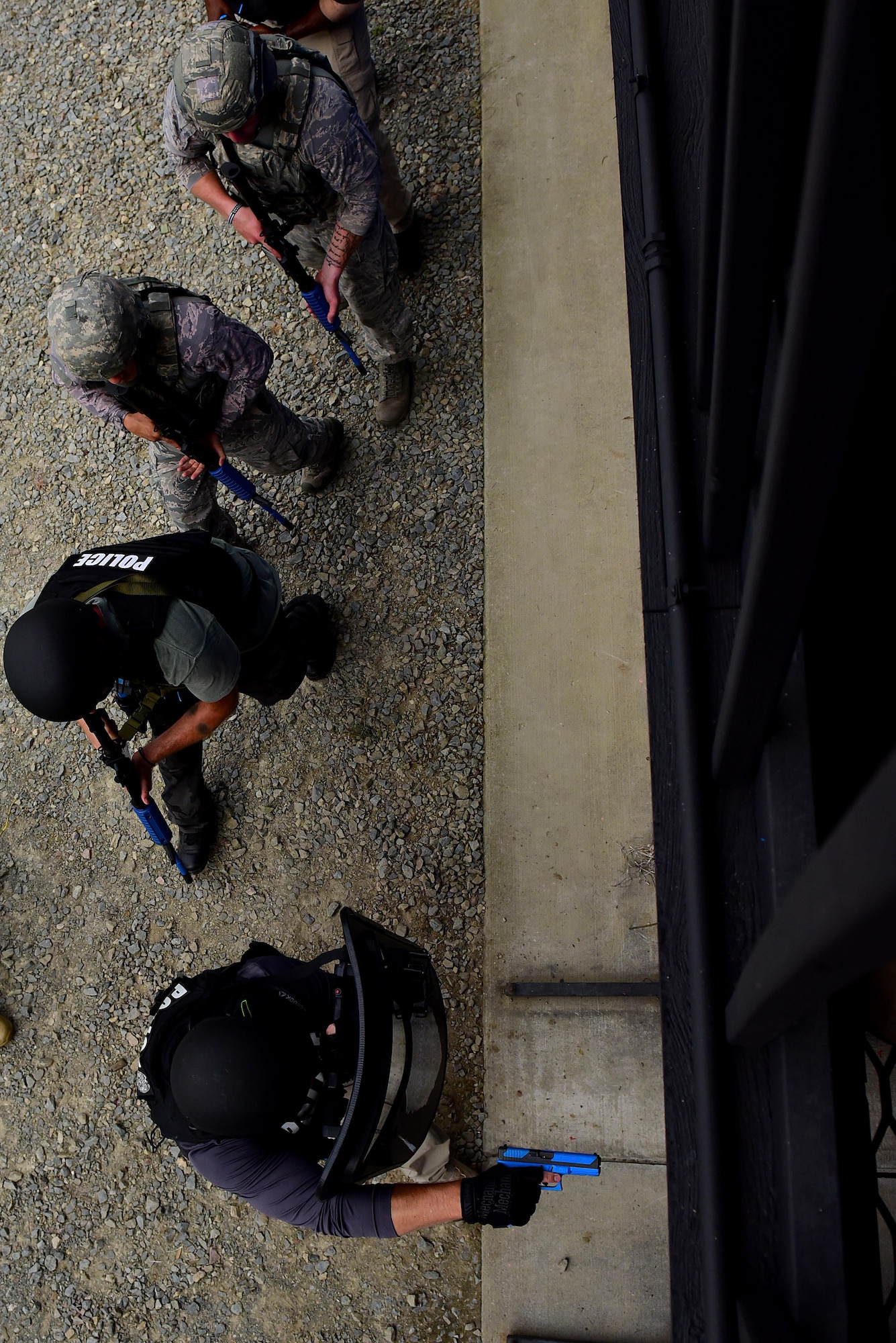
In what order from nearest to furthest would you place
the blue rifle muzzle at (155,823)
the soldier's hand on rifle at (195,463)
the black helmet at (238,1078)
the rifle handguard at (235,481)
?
the black helmet at (238,1078)
the soldier's hand on rifle at (195,463)
the blue rifle muzzle at (155,823)
the rifle handguard at (235,481)

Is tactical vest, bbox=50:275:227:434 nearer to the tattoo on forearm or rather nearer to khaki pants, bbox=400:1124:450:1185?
the tattoo on forearm

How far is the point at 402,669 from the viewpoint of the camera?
155 inches

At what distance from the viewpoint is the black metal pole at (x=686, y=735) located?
1.52 meters

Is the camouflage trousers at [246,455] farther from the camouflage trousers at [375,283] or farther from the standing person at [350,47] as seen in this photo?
the standing person at [350,47]

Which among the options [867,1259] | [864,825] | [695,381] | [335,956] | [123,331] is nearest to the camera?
[864,825]

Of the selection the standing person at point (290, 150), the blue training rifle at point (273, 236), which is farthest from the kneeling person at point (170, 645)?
the standing person at point (290, 150)

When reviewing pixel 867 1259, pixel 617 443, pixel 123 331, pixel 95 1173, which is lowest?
pixel 95 1173

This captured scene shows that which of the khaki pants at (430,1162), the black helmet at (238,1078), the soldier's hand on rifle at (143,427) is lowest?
the khaki pants at (430,1162)

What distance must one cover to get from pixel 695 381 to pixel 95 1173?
3.99 meters

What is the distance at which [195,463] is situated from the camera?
11.4ft

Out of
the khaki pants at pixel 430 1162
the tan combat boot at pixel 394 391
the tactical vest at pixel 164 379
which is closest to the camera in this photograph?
the khaki pants at pixel 430 1162

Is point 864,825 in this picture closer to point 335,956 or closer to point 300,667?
point 335,956

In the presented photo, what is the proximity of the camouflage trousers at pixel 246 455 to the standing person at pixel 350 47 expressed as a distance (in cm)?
117

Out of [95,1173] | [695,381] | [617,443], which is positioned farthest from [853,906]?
[95,1173]
